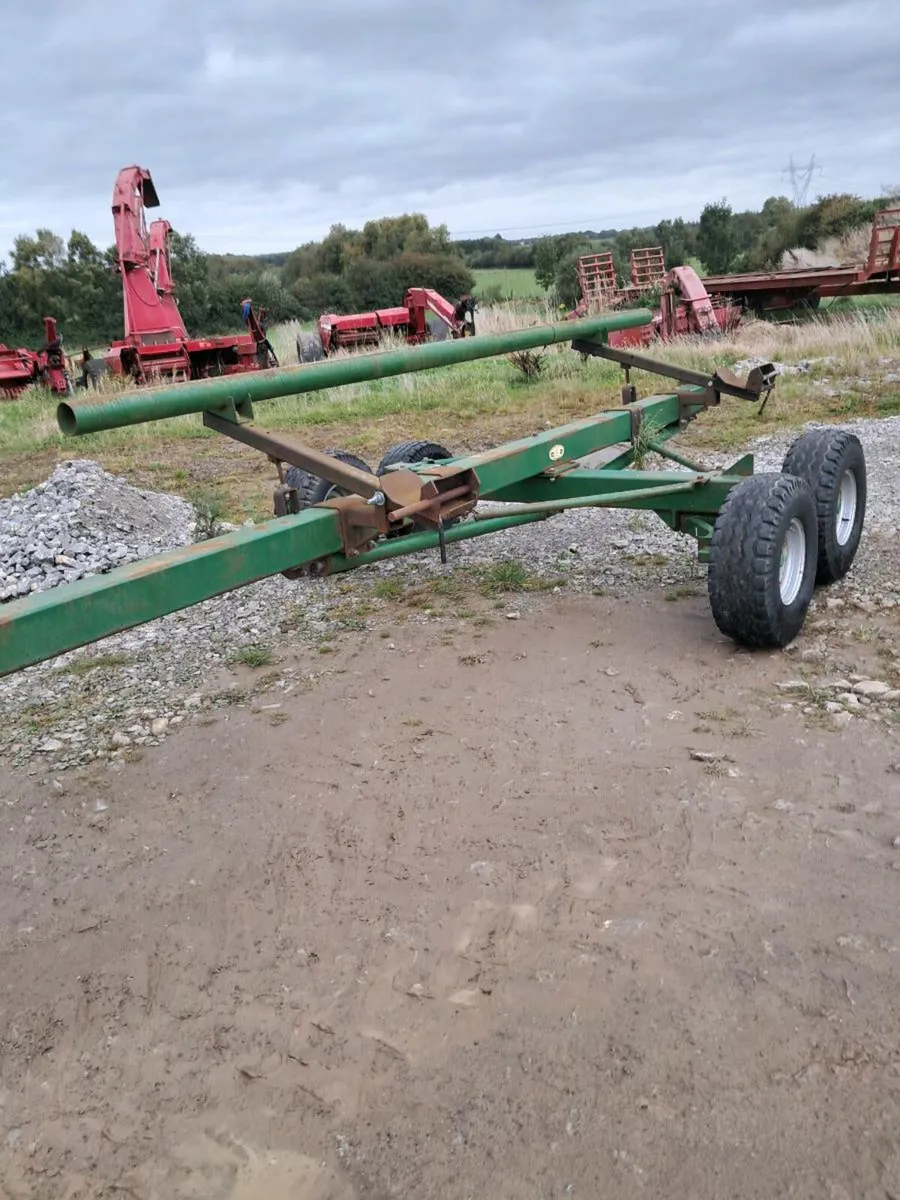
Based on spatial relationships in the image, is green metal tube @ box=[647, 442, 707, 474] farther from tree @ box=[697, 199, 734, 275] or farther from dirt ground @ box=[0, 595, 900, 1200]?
tree @ box=[697, 199, 734, 275]

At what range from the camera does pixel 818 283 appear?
17734 mm

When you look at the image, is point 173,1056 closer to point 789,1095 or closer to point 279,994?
point 279,994

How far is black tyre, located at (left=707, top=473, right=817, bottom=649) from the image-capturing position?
13.2 feet

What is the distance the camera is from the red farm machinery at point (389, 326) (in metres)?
19.8

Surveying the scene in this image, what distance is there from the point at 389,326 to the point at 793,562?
17520 mm

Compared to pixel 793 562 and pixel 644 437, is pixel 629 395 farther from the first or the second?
pixel 793 562

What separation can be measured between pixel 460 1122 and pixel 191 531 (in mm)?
6155

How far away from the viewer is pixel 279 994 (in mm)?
2594

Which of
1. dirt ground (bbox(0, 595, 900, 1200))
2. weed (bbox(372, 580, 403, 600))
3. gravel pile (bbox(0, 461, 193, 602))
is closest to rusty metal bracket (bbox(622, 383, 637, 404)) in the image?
weed (bbox(372, 580, 403, 600))

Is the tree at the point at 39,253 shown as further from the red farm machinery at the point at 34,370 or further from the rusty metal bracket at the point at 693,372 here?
the rusty metal bracket at the point at 693,372

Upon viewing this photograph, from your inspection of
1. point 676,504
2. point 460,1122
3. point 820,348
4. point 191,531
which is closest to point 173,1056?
point 460,1122

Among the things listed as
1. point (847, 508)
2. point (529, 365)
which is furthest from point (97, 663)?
point (529, 365)

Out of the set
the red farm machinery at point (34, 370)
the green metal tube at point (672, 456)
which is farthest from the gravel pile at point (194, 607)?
the red farm machinery at point (34, 370)

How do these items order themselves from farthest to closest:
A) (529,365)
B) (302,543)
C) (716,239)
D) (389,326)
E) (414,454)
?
(716,239)
(389,326)
(529,365)
(414,454)
(302,543)
